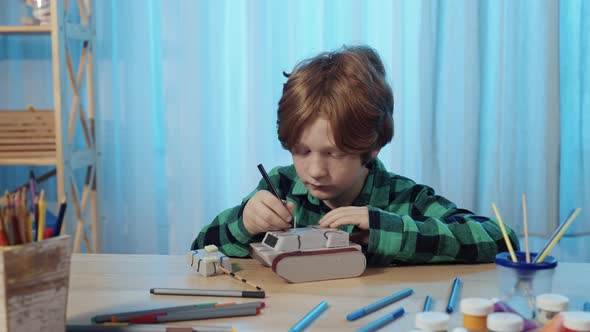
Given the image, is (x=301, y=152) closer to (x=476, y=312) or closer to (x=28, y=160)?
(x=476, y=312)

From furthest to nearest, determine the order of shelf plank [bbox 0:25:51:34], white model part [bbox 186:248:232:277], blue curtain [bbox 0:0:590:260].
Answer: blue curtain [bbox 0:0:590:260] < shelf plank [bbox 0:25:51:34] < white model part [bbox 186:248:232:277]

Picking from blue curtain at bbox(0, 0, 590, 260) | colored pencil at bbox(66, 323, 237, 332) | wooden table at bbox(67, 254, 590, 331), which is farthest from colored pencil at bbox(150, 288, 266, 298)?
blue curtain at bbox(0, 0, 590, 260)

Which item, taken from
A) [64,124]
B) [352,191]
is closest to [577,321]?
[352,191]

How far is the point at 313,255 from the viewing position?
39.9 inches

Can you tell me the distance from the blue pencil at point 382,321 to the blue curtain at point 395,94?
165 cm

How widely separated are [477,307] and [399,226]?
411mm

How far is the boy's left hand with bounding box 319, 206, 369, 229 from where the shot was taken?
3.67 feet

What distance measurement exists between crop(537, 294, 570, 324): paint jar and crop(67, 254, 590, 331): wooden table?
103 millimetres

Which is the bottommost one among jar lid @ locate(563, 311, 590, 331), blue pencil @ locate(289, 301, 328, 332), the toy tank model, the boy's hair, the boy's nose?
blue pencil @ locate(289, 301, 328, 332)

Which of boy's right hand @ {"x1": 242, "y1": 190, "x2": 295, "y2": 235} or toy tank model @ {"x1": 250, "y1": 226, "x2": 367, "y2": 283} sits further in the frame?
boy's right hand @ {"x1": 242, "y1": 190, "x2": 295, "y2": 235}

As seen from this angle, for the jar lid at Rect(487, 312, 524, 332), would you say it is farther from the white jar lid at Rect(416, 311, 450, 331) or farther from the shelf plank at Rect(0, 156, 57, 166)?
the shelf plank at Rect(0, 156, 57, 166)

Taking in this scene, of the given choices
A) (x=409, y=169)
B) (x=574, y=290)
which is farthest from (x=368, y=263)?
(x=409, y=169)

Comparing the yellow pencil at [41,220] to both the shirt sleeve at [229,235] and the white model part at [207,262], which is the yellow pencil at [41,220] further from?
the shirt sleeve at [229,235]

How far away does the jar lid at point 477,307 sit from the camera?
2.43 feet
